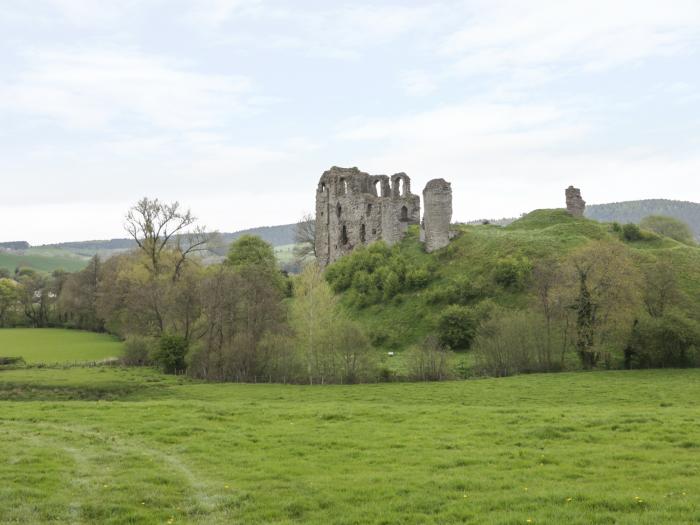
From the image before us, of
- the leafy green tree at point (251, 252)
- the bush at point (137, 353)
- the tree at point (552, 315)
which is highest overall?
the leafy green tree at point (251, 252)

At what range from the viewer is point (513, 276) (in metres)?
59.3

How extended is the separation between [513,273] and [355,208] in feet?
90.0

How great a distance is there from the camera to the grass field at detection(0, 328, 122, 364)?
6116cm

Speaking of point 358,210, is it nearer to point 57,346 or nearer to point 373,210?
point 373,210

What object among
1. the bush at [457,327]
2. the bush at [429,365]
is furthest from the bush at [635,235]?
the bush at [429,365]

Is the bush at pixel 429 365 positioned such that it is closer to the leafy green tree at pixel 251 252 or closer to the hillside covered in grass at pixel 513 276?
the hillside covered in grass at pixel 513 276

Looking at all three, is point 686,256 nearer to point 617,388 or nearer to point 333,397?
point 617,388

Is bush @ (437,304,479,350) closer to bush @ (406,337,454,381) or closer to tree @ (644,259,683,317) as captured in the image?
bush @ (406,337,454,381)

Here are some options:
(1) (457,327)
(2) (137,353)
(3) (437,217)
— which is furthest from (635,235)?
(2) (137,353)

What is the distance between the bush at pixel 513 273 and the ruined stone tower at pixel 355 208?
57.5 ft

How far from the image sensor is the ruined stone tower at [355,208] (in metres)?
78.9

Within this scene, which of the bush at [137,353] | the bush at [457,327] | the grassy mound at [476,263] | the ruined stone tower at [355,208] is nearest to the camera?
the bush at [457,327]

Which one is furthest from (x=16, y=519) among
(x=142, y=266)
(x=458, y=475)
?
(x=142, y=266)

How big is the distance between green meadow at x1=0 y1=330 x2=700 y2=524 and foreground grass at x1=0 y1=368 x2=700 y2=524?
5 cm
